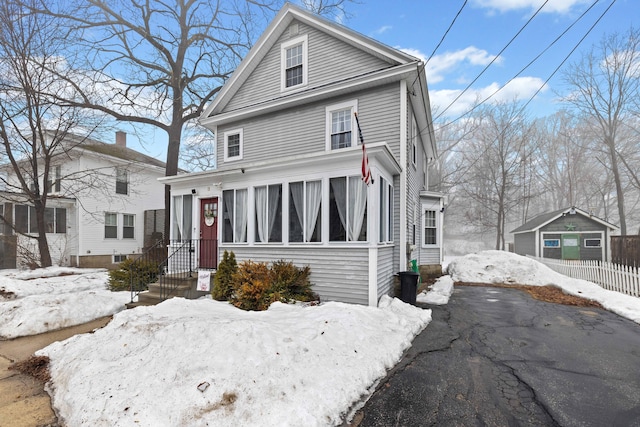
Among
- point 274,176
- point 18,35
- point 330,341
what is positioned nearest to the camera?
point 330,341

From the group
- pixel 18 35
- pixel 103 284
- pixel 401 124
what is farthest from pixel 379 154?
pixel 18 35

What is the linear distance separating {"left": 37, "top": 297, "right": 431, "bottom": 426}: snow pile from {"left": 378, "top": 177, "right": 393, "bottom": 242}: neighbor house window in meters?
2.89

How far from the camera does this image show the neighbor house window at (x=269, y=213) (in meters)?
8.03

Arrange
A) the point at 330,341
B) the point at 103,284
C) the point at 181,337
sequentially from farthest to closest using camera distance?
1. the point at 103,284
2. the point at 330,341
3. the point at 181,337

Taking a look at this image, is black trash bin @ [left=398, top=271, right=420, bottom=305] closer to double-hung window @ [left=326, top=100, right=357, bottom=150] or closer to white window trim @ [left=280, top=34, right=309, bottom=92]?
double-hung window @ [left=326, top=100, right=357, bottom=150]

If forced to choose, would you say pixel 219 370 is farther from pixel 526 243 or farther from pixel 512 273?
pixel 526 243

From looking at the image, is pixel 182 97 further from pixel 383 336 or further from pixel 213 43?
pixel 383 336

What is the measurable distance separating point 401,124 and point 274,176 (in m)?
4.00

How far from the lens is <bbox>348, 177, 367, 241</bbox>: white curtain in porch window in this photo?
22.9 feet

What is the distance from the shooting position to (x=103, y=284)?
10664mm

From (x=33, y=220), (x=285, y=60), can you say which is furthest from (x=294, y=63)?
(x=33, y=220)

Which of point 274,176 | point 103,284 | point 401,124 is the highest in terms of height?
point 401,124

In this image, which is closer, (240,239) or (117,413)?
(117,413)

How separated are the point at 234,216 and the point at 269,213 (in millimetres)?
1279
